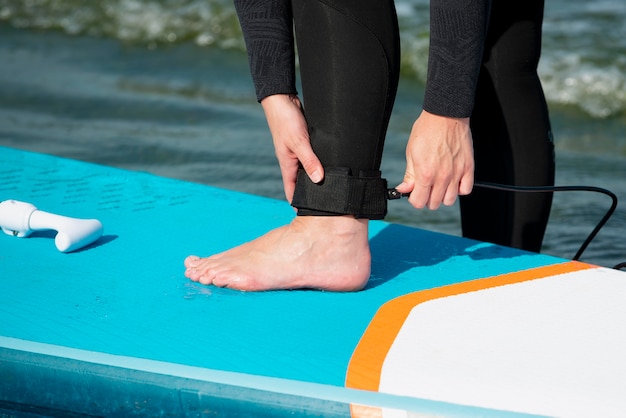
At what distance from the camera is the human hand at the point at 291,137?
150 cm

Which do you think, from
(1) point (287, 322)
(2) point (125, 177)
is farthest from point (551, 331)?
(2) point (125, 177)

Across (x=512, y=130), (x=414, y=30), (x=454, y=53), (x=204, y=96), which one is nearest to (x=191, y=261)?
(x=454, y=53)

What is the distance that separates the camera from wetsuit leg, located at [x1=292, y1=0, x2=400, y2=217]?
1464mm

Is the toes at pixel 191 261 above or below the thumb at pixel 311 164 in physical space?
below

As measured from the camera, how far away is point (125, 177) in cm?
213

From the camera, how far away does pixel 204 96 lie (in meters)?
4.00

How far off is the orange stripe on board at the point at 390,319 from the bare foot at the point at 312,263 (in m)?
0.09

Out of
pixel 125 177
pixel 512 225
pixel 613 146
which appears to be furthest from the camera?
pixel 613 146

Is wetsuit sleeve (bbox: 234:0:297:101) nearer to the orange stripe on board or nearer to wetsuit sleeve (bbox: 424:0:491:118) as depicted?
wetsuit sleeve (bbox: 424:0:491:118)

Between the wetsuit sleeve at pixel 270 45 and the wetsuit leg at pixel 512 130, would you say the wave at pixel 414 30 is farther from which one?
the wetsuit sleeve at pixel 270 45

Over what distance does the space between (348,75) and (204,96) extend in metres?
2.59

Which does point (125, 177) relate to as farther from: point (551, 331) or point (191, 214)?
point (551, 331)

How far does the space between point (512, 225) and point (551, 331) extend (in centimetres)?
55

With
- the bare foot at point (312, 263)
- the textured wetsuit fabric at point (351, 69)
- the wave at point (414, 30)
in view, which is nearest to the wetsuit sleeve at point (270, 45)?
the textured wetsuit fabric at point (351, 69)
